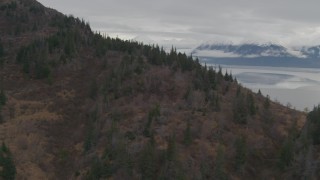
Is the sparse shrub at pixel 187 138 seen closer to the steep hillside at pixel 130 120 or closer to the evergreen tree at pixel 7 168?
the steep hillside at pixel 130 120

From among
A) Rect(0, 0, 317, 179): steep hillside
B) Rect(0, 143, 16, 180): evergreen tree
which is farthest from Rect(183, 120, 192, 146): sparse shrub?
Rect(0, 143, 16, 180): evergreen tree

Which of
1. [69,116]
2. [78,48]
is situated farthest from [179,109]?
[78,48]

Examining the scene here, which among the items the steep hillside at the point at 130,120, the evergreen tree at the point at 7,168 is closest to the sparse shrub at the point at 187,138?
the steep hillside at the point at 130,120

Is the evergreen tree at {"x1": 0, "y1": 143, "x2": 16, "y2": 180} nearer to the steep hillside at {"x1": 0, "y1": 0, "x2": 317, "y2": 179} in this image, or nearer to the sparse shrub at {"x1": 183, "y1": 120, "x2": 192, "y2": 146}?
the steep hillside at {"x1": 0, "y1": 0, "x2": 317, "y2": 179}

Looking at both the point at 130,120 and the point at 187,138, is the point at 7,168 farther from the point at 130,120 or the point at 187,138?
the point at 187,138

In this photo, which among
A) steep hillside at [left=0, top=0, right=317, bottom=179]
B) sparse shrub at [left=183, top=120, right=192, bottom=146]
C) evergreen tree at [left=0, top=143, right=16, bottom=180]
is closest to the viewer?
evergreen tree at [left=0, top=143, right=16, bottom=180]

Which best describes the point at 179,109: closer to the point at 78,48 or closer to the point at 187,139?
the point at 187,139

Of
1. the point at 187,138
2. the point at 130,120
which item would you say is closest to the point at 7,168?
the point at 130,120

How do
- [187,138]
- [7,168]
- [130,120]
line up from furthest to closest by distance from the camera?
[130,120], [187,138], [7,168]
